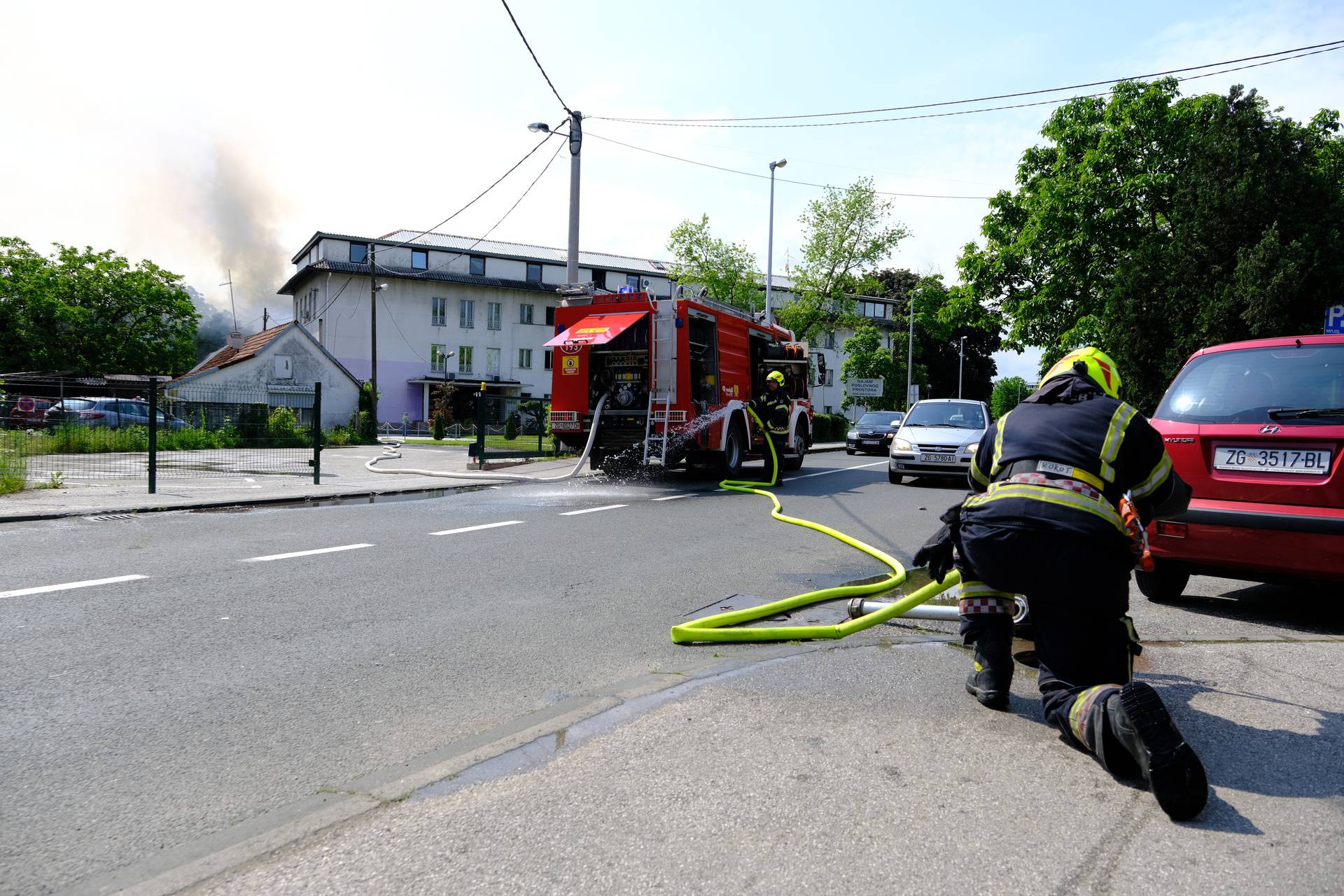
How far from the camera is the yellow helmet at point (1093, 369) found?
362cm

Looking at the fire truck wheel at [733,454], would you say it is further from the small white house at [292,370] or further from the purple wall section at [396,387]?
the purple wall section at [396,387]

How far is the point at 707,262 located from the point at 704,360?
30895 millimetres

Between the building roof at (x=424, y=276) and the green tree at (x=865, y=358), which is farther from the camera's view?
the building roof at (x=424, y=276)

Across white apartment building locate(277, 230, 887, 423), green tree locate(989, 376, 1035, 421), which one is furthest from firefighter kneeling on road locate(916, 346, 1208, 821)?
green tree locate(989, 376, 1035, 421)

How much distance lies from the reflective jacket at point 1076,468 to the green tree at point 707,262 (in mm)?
41022

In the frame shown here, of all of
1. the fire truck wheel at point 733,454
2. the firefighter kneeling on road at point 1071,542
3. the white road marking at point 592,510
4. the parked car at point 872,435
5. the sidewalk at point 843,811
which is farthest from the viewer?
the parked car at point 872,435

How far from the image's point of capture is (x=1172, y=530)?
216 inches

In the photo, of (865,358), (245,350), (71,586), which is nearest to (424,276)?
(245,350)

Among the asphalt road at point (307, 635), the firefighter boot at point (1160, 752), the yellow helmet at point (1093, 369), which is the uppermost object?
the yellow helmet at point (1093, 369)

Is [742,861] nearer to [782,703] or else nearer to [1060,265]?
[782,703]

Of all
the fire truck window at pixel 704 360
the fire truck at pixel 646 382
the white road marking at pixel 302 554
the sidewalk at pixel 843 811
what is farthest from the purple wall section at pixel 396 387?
the sidewalk at pixel 843 811

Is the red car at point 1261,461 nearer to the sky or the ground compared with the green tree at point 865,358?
nearer to the ground

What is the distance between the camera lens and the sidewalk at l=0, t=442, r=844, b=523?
9500 mm

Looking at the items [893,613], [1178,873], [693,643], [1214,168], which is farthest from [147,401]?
[1214,168]
